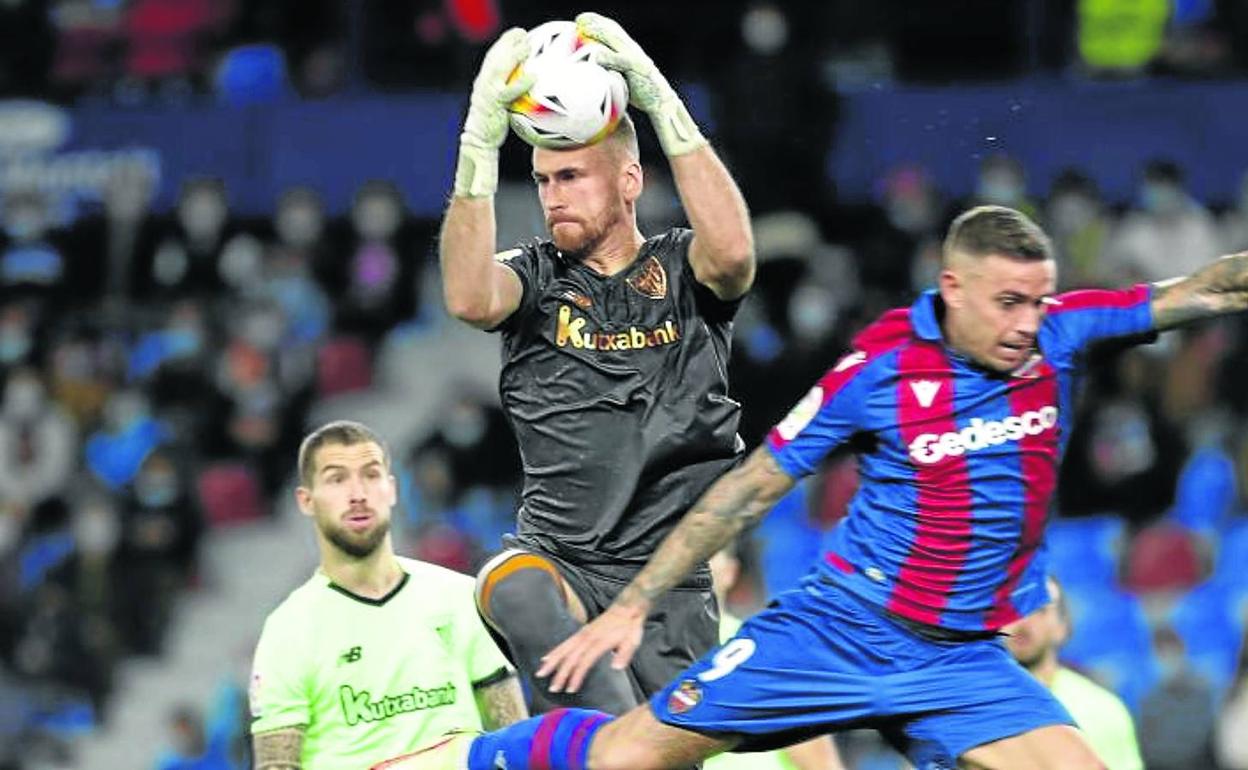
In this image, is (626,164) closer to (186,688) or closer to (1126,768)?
(1126,768)

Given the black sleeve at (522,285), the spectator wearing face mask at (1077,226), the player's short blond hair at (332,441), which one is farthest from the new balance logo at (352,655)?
the spectator wearing face mask at (1077,226)

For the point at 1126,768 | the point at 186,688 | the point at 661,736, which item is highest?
the point at 661,736

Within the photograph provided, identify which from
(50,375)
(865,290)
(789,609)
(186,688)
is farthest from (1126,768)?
(50,375)

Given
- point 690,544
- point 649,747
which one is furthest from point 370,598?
point 690,544

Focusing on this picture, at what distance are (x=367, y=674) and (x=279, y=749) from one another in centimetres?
37

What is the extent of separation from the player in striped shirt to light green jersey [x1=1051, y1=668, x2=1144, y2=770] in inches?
103

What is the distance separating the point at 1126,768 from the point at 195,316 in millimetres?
9844

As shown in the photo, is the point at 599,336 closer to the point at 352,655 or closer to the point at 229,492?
the point at 352,655

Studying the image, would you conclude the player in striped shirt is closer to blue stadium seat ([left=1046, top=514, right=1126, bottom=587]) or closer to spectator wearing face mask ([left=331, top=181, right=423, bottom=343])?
blue stadium seat ([left=1046, top=514, right=1126, bottom=587])

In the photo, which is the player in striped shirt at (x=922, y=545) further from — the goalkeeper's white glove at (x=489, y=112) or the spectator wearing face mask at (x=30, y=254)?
the spectator wearing face mask at (x=30, y=254)

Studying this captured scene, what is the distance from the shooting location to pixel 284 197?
727 inches

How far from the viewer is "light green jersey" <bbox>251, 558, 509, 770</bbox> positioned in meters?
8.63

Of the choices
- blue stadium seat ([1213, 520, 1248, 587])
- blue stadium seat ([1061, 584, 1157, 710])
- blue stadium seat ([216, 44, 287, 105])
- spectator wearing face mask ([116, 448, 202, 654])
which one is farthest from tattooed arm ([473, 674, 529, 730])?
blue stadium seat ([216, 44, 287, 105])

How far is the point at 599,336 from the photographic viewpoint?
7.85m
